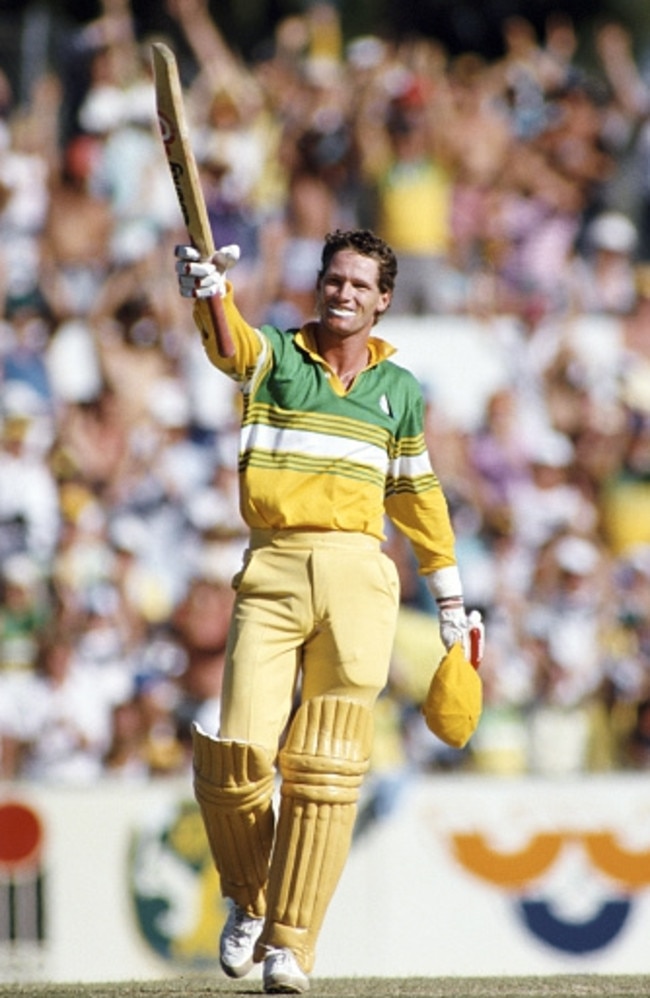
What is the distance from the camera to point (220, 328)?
209 inches

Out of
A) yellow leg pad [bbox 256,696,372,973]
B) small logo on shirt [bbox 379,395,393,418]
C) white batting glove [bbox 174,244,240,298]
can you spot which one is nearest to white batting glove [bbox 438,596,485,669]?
yellow leg pad [bbox 256,696,372,973]

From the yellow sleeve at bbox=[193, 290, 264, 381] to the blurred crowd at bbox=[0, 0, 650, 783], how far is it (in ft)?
12.7

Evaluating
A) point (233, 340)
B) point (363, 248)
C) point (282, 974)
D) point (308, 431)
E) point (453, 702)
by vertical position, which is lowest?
point (282, 974)

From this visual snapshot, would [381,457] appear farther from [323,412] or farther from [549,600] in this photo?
[549,600]

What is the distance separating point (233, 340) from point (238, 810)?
4.18ft

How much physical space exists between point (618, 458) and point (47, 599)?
3179 mm

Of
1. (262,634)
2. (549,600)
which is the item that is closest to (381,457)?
(262,634)

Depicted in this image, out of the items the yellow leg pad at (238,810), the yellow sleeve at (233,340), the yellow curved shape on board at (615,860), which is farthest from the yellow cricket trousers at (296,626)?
the yellow curved shape on board at (615,860)

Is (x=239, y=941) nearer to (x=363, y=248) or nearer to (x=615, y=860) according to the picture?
(x=363, y=248)

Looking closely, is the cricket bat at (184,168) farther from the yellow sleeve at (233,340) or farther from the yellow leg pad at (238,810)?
the yellow leg pad at (238,810)

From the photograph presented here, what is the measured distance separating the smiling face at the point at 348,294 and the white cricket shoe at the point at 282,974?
1692 mm

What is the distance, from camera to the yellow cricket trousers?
5.44 meters

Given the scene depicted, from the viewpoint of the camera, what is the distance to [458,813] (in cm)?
797

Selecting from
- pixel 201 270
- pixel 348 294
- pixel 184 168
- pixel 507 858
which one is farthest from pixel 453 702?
pixel 507 858
